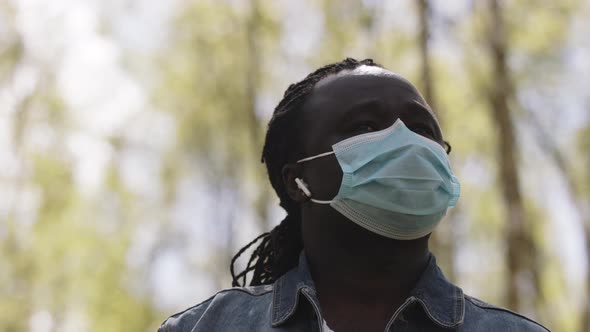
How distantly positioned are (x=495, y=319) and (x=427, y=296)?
190 mm

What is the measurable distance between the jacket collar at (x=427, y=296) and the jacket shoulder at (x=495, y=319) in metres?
0.03

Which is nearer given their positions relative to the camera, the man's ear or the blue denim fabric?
the blue denim fabric

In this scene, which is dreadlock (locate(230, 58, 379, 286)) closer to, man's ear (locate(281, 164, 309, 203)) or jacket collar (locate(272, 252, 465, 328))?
man's ear (locate(281, 164, 309, 203))

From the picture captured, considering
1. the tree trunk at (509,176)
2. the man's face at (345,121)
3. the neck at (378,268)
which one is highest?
the man's face at (345,121)

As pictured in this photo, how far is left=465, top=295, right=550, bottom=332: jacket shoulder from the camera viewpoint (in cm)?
213

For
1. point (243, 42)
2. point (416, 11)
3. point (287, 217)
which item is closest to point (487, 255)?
point (243, 42)

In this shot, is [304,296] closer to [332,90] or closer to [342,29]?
[332,90]

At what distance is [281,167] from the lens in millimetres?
2625

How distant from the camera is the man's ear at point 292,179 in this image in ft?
7.88

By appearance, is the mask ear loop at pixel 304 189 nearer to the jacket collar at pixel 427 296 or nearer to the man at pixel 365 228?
the man at pixel 365 228

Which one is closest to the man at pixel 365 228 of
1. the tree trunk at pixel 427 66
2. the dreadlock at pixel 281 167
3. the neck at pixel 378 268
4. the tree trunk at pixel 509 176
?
the neck at pixel 378 268

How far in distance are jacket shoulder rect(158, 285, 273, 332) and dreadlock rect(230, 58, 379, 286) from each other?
10.5 inches

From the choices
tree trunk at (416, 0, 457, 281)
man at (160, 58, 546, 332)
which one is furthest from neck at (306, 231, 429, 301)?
tree trunk at (416, 0, 457, 281)

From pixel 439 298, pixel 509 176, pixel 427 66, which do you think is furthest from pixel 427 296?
pixel 427 66
